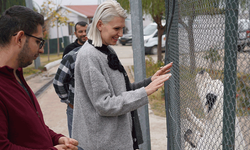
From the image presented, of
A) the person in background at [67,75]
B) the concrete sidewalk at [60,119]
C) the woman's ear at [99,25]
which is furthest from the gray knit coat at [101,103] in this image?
the concrete sidewalk at [60,119]

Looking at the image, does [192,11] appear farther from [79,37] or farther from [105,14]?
[79,37]

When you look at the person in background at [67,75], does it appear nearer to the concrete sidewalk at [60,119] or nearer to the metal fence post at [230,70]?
the metal fence post at [230,70]

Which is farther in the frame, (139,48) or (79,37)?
(79,37)

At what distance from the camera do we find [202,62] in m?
1.84

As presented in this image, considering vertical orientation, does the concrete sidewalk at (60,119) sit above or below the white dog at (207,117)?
below

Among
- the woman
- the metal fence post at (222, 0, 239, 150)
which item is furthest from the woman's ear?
the metal fence post at (222, 0, 239, 150)

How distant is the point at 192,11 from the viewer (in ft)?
6.26

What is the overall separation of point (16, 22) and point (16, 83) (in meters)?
0.29

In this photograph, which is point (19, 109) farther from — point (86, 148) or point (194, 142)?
point (194, 142)

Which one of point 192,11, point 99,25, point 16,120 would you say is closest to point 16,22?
point 16,120

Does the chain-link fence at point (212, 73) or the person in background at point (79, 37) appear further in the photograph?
the person in background at point (79, 37)

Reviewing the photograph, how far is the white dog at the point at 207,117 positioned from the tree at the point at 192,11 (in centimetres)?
17

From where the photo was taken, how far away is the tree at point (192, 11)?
1504mm

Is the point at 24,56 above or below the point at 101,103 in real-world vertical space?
above
